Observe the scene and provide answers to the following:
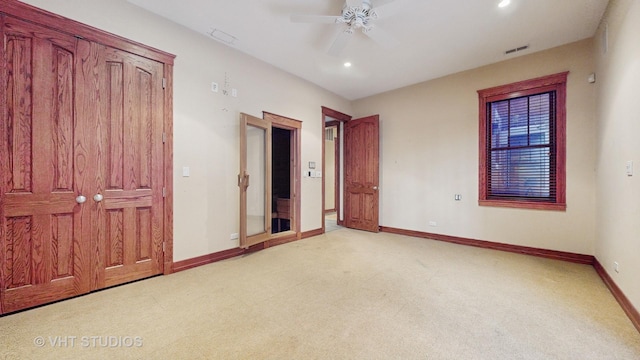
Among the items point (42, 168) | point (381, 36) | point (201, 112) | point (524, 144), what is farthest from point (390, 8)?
point (42, 168)

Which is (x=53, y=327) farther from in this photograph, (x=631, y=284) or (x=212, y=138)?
(x=631, y=284)

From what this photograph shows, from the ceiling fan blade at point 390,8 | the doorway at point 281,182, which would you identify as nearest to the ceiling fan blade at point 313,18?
the ceiling fan blade at point 390,8

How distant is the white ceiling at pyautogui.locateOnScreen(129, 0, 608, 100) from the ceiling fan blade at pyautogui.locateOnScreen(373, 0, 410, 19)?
5 cm

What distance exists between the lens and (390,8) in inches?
104

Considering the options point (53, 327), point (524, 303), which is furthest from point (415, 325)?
point (53, 327)

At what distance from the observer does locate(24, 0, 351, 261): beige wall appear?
2867 millimetres

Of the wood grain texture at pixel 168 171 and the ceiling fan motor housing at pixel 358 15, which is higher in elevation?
the ceiling fan motor housing at pixel 358 15

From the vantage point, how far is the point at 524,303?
2.39m

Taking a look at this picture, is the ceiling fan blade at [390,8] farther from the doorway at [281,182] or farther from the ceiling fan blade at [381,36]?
the doorway at [281,182]


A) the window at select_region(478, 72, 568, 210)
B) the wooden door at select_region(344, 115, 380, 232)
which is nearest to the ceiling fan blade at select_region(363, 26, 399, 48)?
the window at select_region(478, 72, 568, 210)

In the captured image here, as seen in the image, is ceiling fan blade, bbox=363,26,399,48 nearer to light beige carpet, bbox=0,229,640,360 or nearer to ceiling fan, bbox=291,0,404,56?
ceiling fan, bbox=291,0,404,56

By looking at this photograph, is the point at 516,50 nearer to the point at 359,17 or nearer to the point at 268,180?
the point at 359,17

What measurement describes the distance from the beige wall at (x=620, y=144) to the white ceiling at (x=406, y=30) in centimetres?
57

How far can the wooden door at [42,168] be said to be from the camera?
85.7 inches
